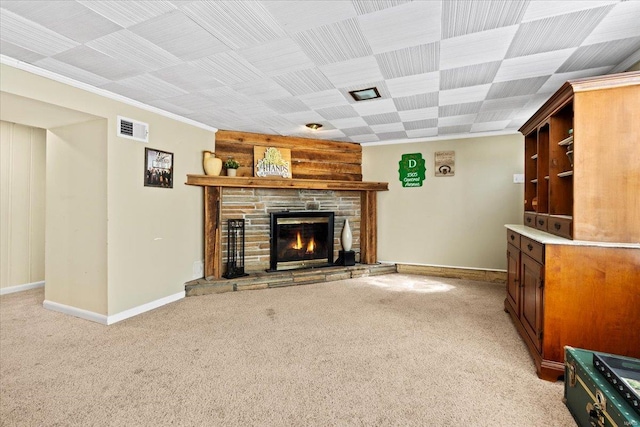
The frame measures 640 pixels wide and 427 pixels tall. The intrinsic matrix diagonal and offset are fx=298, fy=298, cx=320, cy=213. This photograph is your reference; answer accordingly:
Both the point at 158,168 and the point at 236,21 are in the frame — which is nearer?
the point at 236,21

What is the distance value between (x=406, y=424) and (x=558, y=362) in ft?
3.86

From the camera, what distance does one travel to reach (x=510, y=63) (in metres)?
2.34

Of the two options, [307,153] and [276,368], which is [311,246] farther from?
[276,368]

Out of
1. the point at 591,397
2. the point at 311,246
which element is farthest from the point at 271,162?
the point at 591,397

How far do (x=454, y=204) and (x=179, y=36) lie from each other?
430 centimetres

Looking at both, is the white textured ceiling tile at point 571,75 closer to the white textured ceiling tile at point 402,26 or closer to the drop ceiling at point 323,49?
the drop ceiling at point 323,49

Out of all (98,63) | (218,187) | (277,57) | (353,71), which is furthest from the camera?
(218,187)

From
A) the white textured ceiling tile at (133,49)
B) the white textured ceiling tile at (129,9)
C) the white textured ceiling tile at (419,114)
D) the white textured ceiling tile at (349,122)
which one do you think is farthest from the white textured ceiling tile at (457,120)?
the white textured ceiling tile at (129,9)

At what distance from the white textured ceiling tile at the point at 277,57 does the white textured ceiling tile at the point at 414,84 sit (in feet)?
2.79

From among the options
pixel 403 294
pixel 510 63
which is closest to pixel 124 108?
pixel 510 63

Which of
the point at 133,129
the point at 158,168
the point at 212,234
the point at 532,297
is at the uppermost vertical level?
the point at 133,129

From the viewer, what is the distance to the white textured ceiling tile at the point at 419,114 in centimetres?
349

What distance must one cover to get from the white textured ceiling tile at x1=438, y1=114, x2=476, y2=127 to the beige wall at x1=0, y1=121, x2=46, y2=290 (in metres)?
5.67

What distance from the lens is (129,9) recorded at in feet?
5.52
